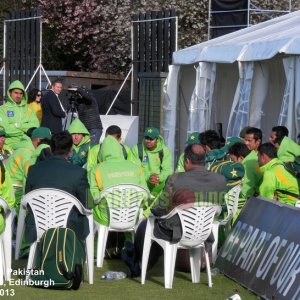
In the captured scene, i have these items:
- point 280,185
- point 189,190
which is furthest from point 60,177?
point 280,185

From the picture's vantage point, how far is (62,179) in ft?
32.7

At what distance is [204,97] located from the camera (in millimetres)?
17453

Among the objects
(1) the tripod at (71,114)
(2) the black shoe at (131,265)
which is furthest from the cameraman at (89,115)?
(2) the black shoe at (131,265)

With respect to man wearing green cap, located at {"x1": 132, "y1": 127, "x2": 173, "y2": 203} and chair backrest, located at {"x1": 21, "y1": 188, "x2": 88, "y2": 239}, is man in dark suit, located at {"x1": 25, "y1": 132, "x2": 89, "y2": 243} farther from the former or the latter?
man wearing green cap, located at {"x1": 132, "y1": 127, "x2": 173, "y2": 203}

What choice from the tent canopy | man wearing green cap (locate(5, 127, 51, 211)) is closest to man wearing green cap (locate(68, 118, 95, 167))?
man wearing green cap (locate(5, 127, 51, 211))

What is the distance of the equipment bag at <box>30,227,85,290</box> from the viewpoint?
9.70m

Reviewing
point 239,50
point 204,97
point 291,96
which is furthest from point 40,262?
point 204,97

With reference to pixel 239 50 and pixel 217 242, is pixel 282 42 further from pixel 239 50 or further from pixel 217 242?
pixel 217 242

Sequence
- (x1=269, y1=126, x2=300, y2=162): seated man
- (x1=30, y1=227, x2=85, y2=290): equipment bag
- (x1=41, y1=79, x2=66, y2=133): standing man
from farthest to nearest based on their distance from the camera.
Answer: (x1=41, y1=79, x2=66, y2=133): standing man
(x1=269, y1=126, x2=300, y2=162): seated man
(x1=30, y1=227, x2=85, y2=290): equipment bag

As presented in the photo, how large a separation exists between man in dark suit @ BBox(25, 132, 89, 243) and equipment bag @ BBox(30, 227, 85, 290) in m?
0.19

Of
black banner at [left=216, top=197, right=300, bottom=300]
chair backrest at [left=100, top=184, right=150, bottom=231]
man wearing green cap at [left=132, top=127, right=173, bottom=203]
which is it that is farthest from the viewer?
man wearing green cap at [left=132, top=127, right=173, bottom=203]

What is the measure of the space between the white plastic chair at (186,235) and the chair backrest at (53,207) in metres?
0.85

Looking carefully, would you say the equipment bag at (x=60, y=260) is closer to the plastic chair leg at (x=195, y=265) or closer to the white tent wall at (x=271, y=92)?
the plastic chair leg at (x=195, y=265)

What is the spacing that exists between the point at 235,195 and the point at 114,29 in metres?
22.6
